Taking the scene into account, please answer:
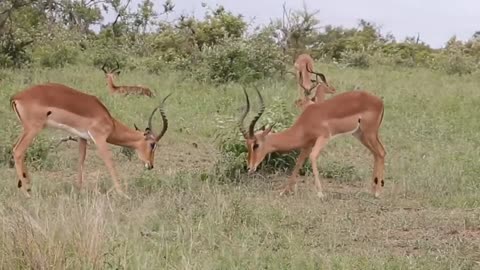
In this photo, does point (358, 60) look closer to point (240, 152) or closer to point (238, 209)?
point (240, 152)

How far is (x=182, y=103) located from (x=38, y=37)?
7.10 meters

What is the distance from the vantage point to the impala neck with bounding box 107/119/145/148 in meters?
7.35

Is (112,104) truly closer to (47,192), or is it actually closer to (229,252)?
(47,192)

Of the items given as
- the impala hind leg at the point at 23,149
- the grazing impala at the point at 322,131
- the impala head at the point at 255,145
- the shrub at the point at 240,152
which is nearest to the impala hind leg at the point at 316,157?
the grazing impala at the point at 322,131

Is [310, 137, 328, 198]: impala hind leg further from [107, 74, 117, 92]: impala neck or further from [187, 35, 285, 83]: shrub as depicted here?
[187, 35, 285, 83]: shrub

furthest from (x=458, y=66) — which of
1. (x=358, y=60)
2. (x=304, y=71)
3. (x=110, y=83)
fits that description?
(x=110, y=83)

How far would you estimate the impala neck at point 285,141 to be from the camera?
24.1 feet

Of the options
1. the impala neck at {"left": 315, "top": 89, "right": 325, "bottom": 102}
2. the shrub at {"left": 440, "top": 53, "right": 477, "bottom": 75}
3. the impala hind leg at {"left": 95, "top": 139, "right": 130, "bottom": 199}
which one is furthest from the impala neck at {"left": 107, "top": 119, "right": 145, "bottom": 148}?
the shrub at {"left": 440, "top": 53, "right": 477, "bottom": 75}

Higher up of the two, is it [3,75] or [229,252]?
[3,75]

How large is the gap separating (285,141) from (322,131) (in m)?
0.35

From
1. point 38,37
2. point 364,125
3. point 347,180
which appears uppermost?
point 38,37

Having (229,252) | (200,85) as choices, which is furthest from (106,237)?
(200,85)

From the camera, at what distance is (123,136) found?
7.38m

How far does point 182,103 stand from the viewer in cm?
1243
